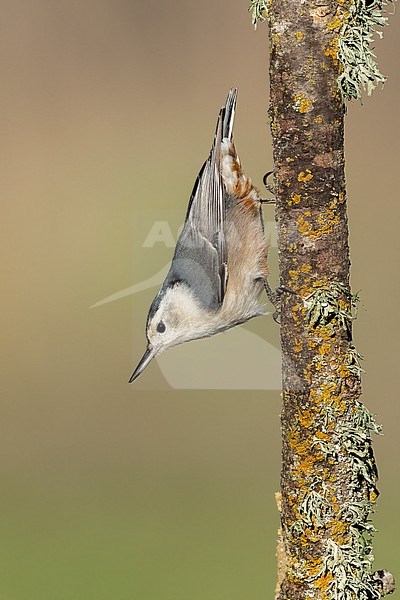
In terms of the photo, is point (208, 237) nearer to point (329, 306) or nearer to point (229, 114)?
point (229, 114)

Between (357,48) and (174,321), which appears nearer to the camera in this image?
(357,48)

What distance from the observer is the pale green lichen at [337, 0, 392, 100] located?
4.89 ft

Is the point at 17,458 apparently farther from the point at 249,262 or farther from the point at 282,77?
the point at 282,77

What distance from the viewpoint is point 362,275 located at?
498 centimetres

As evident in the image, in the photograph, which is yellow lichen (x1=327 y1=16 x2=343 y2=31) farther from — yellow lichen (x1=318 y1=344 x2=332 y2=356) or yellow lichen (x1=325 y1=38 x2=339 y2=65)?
yellow lichen (x1=318 y1=344 x2=332 y2=356)

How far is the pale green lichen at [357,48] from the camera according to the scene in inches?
58.6

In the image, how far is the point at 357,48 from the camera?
149cm

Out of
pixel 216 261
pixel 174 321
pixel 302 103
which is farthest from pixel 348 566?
pixel 216 261

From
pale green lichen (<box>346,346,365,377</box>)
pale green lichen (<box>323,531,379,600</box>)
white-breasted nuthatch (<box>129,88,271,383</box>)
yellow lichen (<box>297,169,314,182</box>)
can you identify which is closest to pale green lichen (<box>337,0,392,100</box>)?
yellow lichen (<box>297,169,314,182</box>)

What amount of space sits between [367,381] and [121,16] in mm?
2404

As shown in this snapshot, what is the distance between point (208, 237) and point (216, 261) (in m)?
0.07

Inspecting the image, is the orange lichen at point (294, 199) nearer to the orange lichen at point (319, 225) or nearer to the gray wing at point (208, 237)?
the orange lichen at point (319, 225)

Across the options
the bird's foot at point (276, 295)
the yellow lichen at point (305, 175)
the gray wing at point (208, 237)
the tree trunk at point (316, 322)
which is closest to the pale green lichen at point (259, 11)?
Answer: the tree trunk at point (316, 322)

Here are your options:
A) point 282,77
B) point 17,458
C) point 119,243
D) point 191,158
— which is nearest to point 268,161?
point 191,158
